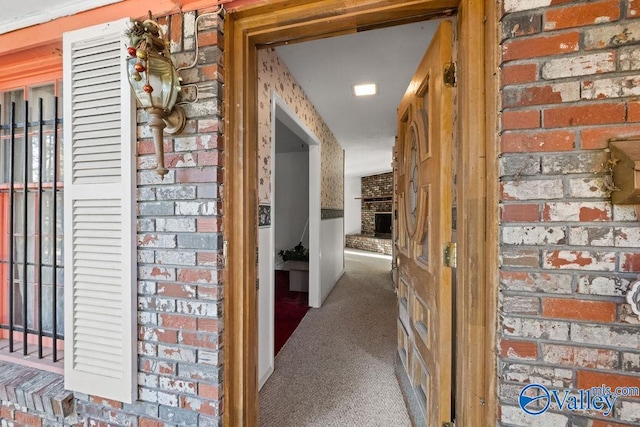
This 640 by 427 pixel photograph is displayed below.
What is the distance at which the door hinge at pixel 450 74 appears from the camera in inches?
42.8

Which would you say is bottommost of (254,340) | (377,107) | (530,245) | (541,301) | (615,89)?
(254,340)

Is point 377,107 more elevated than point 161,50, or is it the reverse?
point 377,107

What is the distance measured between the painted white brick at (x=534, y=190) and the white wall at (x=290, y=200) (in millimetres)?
4874

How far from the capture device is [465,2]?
929 mm

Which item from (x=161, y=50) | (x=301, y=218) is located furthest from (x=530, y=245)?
(x=301, y=218)

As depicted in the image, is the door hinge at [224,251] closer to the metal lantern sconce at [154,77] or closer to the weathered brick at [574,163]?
the metal lantern sconce at [154,77]

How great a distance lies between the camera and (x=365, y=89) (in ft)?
8.48

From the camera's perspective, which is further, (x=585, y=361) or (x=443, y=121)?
(x=443, y=121)

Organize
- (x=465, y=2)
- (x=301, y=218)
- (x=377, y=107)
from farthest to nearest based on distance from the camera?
(x=301, y=218) < (x=377, y=107) < (x=465, y=2)

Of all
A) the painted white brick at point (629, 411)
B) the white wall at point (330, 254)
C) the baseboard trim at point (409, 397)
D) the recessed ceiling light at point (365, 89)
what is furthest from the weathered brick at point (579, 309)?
the white wall at point (330, 254)

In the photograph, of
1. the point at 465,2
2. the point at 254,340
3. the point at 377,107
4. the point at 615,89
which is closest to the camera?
the point at 615,89

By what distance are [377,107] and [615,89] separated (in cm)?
250

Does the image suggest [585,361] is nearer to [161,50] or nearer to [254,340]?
[254,340]

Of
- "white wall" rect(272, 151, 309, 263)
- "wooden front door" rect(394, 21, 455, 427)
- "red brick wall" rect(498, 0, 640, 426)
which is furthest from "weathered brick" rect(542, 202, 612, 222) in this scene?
"white wall" rect(272, 151, 309, 263)
